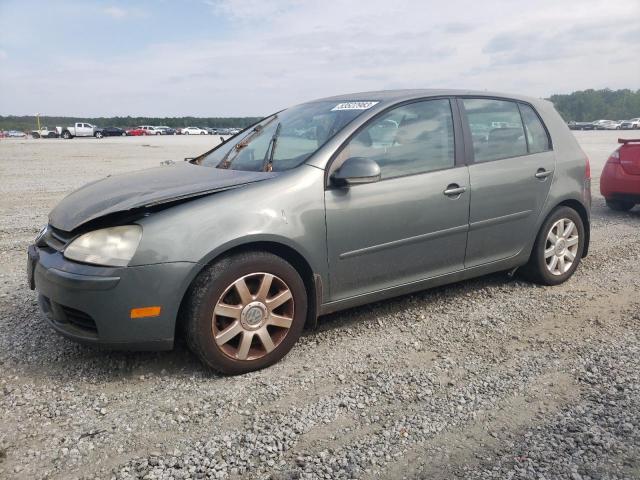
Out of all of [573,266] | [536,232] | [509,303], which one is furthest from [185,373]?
[573,266]

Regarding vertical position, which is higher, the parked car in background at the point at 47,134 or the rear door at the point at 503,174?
the parked car in background at the point at 47,134

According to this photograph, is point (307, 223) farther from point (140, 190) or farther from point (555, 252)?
point (555, 252)

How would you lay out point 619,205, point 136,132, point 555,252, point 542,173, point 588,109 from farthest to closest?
point 588,109, point 136,132, point 619,205, point 555,252, point 542,173

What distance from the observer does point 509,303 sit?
4.33 meters

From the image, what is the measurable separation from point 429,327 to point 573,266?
1845 mm

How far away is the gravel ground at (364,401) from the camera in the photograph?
7.76ft

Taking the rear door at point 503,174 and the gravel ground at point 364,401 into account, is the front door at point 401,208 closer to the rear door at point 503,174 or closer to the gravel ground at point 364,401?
the rear door at point 503,174

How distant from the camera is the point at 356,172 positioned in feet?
10.9

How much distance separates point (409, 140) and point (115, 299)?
7.35 ft

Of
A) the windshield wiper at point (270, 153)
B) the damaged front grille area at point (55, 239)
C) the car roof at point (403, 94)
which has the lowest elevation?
the damaged front grille area at point (55, 239)

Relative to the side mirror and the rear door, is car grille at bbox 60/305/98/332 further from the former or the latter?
the rear door

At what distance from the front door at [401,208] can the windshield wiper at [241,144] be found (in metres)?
0.97

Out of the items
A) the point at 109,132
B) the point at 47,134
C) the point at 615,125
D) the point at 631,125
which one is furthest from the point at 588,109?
the point at 47,134

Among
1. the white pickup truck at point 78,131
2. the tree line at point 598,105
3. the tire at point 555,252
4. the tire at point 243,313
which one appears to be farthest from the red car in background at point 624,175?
the tree line at point 598,105
